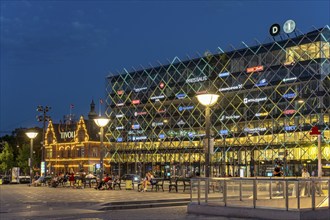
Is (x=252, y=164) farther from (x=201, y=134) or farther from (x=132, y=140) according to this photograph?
(x=132, y=140)

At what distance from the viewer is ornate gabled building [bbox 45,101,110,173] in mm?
116062

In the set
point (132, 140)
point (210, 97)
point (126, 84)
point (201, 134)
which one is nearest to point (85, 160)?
point (132, 140)

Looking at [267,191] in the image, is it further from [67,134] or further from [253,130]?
[67,134]

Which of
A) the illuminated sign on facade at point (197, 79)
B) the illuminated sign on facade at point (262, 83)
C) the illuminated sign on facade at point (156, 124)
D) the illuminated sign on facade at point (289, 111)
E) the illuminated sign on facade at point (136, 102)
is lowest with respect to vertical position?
the illuminated sign on facade at point (156, 124)

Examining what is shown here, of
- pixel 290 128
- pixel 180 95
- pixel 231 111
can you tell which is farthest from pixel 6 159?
pixel 290 128

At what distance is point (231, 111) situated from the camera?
94.7 metres

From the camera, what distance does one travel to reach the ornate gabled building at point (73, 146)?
116062 mm

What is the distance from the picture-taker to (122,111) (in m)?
117

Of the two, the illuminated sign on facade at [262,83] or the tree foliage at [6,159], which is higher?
the illuminated sign on facade at [262,83]

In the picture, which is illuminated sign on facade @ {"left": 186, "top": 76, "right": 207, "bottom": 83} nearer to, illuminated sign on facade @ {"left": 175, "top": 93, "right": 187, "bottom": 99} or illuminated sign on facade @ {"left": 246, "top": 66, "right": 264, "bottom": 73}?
illuminated sign on facade @ {"left": 175, "top": 93, "right": 187, "bottom": 99}

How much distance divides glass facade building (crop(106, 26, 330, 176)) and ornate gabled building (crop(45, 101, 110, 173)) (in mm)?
4019

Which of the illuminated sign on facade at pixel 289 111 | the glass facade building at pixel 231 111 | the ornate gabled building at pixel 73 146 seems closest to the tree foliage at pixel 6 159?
the ornate gabled building at pixel 73 146

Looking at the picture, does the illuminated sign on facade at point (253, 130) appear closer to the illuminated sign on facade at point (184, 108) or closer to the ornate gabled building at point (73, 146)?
the illuminated sign on facade at point (184, 108)

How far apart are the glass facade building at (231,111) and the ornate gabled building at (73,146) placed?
4019mm
